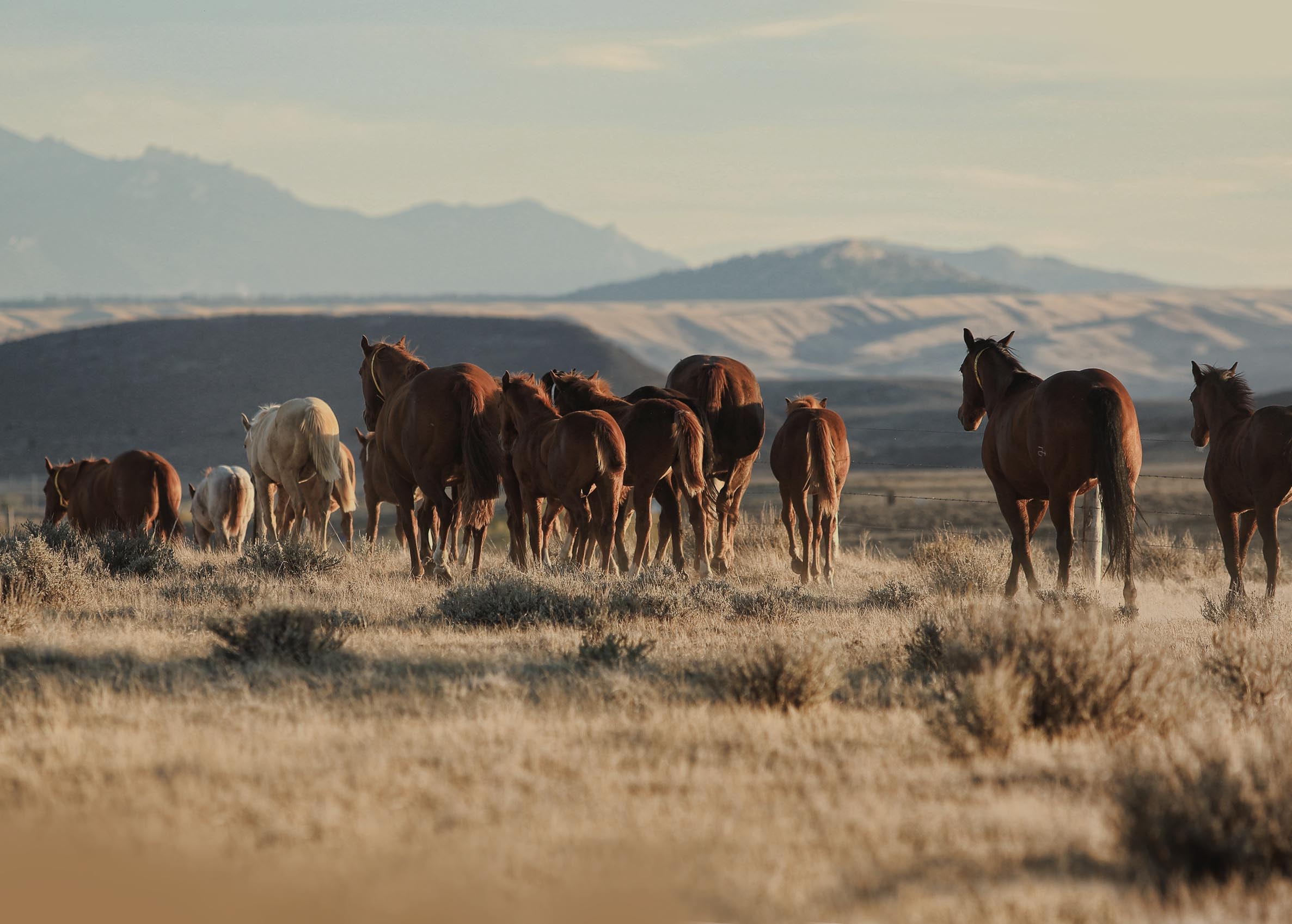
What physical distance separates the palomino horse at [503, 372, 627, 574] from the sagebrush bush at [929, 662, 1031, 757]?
5.09m

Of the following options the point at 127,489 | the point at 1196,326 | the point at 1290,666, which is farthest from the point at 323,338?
the point at 1196,326

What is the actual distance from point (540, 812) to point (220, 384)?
75958 mm

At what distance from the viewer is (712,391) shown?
1262 cm

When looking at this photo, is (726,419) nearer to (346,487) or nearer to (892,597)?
(892,597)

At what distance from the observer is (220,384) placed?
7625 centimetres

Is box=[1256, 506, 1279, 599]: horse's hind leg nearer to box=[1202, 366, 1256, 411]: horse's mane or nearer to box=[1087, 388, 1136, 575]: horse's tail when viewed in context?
box=[1202, 366, 1256, 411]: horse's mane

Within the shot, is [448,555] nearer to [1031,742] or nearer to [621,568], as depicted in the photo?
[621,568]

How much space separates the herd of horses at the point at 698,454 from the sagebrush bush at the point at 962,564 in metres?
0.49

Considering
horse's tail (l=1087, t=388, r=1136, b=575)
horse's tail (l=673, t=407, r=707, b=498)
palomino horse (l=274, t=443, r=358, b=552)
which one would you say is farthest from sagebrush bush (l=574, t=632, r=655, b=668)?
palomino horse (l=274, t=443, r=358, b=552)

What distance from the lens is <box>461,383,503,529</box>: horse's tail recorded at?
1118 cm

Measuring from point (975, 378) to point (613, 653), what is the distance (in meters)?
5.98

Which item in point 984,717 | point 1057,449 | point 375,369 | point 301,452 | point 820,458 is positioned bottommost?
point 984,717

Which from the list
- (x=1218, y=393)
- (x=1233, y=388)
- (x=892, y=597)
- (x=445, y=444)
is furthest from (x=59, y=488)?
(x=1233, y=388)

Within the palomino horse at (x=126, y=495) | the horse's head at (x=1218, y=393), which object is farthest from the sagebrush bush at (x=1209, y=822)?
the palomino horse at (x=126, y=495)
